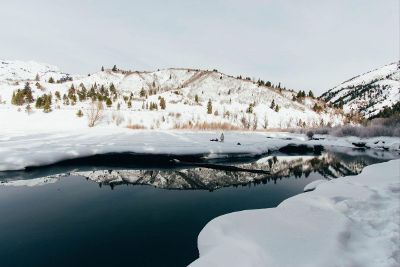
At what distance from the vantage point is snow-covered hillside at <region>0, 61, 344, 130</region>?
7234 cm

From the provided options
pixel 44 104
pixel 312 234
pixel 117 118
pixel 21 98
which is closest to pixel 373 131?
pixel 312 234

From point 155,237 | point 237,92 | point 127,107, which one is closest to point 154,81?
point 237,92

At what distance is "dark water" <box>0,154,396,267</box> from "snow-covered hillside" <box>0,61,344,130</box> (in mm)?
44769

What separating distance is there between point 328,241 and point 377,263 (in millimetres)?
1028

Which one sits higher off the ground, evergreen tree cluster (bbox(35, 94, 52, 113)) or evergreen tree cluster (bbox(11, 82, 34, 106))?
evergreen tree cluster (bbox(11, 82, 34, 106))

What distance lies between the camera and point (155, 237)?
25.2ft

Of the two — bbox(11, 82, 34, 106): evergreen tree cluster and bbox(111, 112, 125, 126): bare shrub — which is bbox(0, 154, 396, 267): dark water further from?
bbox(11, 82, 34, 106): evergreen tree cluster

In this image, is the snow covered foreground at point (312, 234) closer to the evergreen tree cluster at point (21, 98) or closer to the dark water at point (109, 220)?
the dark water at point (109, 220)

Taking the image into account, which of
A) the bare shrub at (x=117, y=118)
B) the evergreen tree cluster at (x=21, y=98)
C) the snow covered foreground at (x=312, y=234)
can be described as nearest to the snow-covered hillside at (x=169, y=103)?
the bare shrub at (x=117, y=118)

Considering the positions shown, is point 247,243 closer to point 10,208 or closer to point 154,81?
point 10,208

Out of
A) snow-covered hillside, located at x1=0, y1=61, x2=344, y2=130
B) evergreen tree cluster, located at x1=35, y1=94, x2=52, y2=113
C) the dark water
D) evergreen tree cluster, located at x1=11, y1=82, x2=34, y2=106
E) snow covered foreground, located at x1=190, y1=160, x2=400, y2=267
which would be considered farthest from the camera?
evergreen tree cluster, located at x1=11, y1=82, x2=34, y2=106

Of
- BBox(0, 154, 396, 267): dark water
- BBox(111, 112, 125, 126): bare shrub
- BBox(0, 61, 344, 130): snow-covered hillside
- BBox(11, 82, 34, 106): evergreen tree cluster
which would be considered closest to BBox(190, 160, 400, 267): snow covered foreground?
BBox(0, 154, 396, 267): dark water

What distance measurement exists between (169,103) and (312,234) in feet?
356

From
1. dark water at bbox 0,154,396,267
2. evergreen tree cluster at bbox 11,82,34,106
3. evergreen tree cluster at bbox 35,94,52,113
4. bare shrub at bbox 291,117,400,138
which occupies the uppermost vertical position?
evergreen tree cluster at bbox 11,82,34,106
